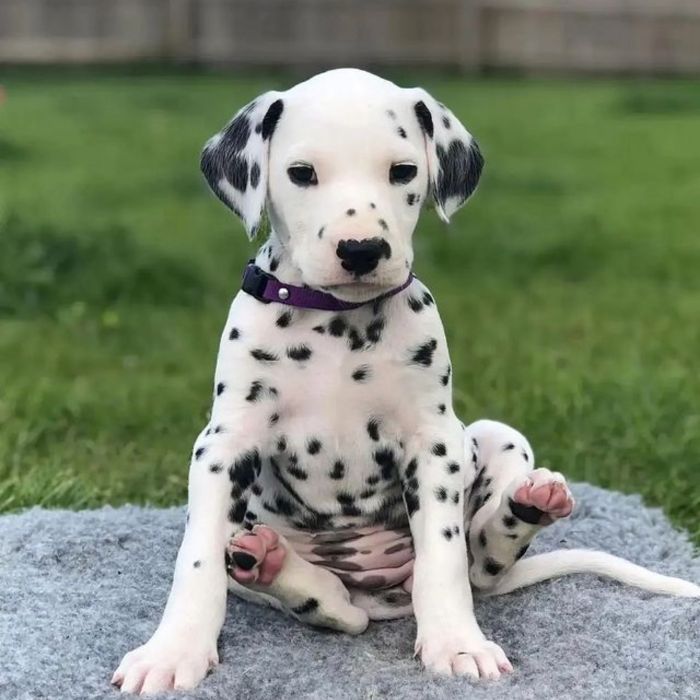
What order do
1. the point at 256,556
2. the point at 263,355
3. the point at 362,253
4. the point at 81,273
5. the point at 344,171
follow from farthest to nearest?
the point at 81,273 < the point at 263,355 < the point at 256,556 < the point at 344,171 < the point at 362,253

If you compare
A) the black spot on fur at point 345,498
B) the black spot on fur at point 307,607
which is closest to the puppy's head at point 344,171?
the black spot on fur at point 345,498

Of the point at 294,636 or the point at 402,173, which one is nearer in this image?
the point at 402,173

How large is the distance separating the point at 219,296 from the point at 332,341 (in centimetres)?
533

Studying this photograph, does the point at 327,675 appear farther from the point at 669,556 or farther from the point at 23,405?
the point at 23,405

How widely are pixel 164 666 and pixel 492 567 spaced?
1.09 meters

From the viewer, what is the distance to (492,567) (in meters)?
3.79

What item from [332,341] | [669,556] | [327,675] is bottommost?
[669,556]

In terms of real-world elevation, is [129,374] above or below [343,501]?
below

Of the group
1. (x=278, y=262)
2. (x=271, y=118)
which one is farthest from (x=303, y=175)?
(x=278, y=262)

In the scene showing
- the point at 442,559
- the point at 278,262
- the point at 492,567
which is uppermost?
the point at 278,262

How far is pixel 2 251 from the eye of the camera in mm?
8867

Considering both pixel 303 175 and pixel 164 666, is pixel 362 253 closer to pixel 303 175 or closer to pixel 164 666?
pixel 303 175

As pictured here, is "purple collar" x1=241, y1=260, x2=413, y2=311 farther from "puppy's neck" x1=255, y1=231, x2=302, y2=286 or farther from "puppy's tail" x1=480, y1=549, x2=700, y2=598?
"puppy's tail" x1=480, y1=549, x2=700, y2=598

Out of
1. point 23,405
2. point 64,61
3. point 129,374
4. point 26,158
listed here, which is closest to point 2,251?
point 129,374
